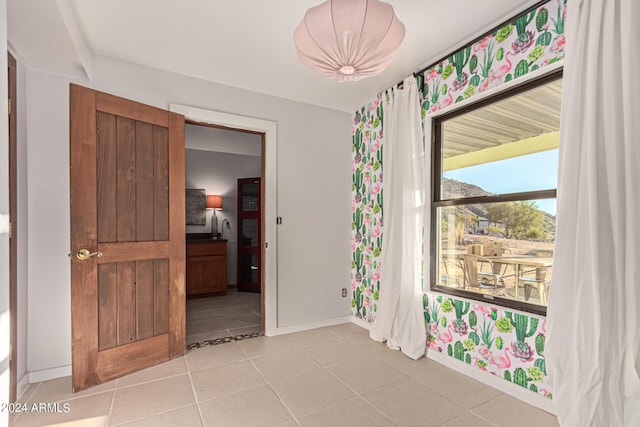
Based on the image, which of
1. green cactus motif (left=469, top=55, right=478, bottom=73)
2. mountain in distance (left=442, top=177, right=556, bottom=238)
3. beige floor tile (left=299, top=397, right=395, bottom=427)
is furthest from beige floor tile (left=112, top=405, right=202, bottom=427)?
green cactus motif (left=469, top=55, right=478, bottom=73)

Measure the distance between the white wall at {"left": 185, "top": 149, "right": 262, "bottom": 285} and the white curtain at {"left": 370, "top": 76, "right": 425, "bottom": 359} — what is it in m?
3.25

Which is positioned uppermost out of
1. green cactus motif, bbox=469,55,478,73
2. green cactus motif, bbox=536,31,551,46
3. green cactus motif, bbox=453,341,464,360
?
green cactus motif, bbox=469,55,478,73

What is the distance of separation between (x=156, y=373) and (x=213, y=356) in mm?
464

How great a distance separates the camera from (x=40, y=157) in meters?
2.38

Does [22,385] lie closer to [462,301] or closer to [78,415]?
[78,415]

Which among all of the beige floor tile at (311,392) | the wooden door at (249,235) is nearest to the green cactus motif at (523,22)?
the beige floor tile at (311,392)

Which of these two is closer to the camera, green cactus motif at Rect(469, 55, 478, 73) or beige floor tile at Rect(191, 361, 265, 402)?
beige floor tile at Rect(191, 361, 265, 402)

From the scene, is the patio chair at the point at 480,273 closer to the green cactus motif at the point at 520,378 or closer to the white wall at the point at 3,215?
the green cactus motif at the point at 520,378

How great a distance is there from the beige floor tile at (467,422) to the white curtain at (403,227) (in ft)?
2.70

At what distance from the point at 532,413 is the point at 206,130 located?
5.40 meters

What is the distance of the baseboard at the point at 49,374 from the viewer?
2.32 metres

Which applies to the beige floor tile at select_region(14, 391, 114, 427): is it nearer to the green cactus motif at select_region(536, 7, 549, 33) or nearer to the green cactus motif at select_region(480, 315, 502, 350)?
the green cactus motif at select_region(480, 315, 502, 350)

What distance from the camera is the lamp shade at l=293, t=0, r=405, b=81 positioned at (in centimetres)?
150

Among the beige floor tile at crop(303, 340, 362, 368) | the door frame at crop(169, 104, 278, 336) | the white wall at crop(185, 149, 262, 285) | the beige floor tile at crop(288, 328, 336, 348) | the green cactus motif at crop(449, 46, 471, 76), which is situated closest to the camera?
the green cactus motif at crop(449, 46, 471, 76)
